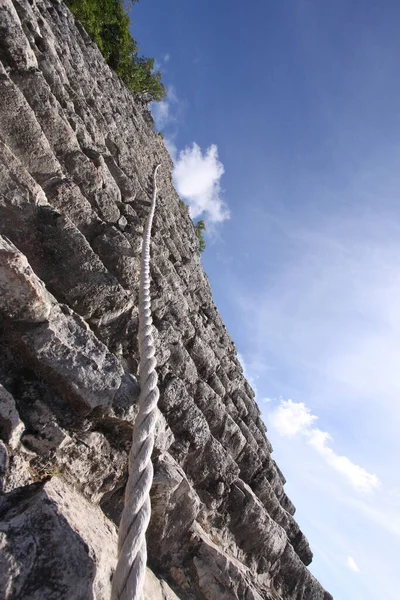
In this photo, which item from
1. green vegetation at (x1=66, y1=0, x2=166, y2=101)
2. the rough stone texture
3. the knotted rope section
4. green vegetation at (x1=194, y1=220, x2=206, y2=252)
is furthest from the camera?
green vegetation at (x1=194, y1=220, x2=206, y2=252)

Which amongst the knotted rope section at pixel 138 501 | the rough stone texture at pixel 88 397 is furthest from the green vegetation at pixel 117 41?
the knotted rope section at pixel 138 501

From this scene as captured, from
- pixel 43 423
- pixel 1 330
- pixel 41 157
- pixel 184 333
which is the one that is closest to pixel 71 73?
pixel 41 157

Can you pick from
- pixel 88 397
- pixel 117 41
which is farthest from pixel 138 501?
pixel 117 41

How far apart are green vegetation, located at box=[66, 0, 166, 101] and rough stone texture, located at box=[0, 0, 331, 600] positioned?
6394 millimetres

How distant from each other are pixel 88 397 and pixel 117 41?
15725 millimetres

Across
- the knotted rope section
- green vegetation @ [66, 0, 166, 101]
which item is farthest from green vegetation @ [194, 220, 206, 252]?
the knotted rope section

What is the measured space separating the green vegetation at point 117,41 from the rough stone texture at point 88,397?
639 cm

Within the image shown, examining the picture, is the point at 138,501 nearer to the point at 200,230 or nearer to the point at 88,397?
the point at 88,397

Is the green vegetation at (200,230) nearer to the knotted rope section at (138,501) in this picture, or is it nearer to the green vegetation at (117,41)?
the green vegetation at (117,41)

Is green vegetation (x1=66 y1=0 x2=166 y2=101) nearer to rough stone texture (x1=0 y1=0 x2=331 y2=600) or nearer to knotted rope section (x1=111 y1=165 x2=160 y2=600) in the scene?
rough stone texture (x1=0 y1=0 x2=331 y2=600)

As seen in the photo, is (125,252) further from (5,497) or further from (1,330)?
(5,497)

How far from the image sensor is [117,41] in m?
14.2

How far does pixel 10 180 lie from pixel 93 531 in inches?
136

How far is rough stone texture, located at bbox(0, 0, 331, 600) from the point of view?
2389mm
